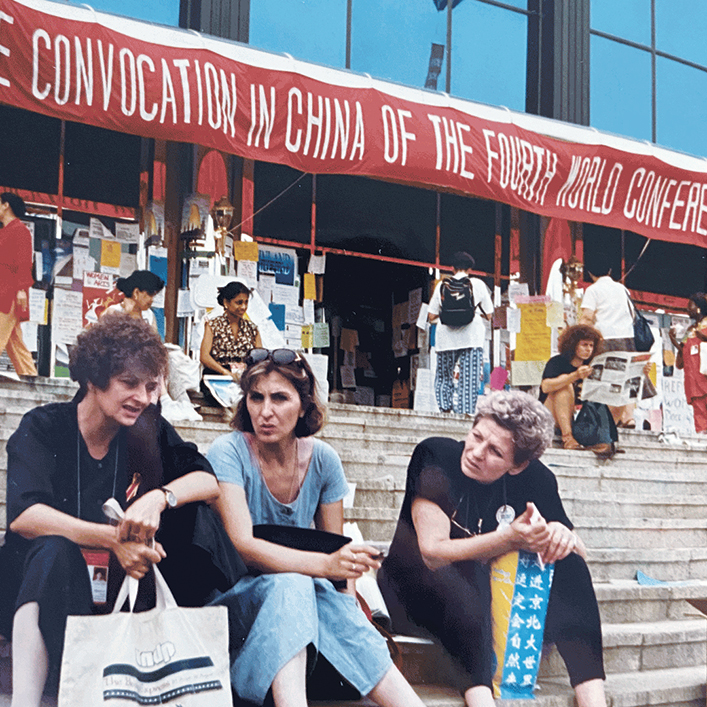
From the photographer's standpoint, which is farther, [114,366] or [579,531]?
[579,531]

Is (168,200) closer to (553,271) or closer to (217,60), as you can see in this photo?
(217,60)

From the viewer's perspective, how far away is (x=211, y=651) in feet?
9.08

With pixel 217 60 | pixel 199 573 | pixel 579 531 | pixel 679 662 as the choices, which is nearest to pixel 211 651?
pixel 199 573

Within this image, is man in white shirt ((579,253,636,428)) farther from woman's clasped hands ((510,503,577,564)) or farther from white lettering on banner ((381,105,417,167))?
woman's clasped hands ((510,503,577,564))

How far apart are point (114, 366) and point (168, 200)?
20.8ft

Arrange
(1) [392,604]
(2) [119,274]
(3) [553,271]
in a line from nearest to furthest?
1. (1) [392,604]
2. (2) [119,274]
3. (3) [553,271]

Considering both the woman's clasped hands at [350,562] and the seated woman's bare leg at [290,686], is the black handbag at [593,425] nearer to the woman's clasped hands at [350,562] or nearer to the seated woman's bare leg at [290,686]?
the woman's clasped hands at [350,562]

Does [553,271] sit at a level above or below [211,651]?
above

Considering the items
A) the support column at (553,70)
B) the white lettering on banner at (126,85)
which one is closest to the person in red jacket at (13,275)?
the white lettering on banner at (126,85)

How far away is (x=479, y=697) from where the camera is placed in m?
3.33

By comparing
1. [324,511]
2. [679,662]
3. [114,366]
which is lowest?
[679,662]

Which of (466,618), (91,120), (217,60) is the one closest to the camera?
(466,618)

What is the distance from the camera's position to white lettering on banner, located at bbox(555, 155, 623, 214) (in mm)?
9227

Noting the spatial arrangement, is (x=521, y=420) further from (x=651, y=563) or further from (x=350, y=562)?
(x=651, y=563)
